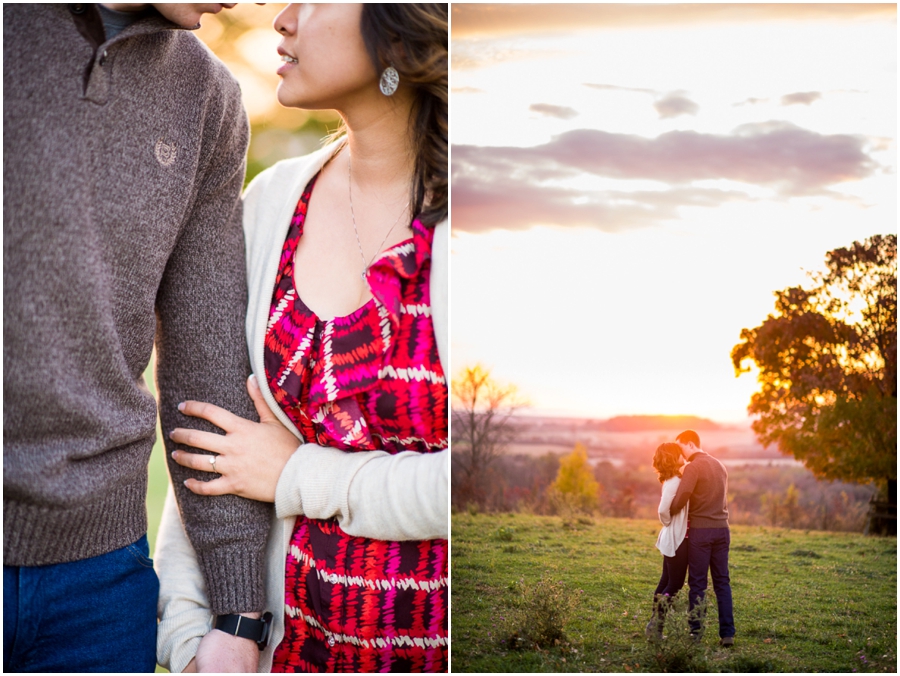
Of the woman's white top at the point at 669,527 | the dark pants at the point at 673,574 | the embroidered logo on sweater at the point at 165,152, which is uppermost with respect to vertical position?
the embroidered logo on sweater at the point at 165,152

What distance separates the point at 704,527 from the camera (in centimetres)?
178

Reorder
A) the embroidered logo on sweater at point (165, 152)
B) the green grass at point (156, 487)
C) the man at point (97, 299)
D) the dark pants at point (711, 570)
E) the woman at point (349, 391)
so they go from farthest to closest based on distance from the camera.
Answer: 1. the green grass at point (156, 487)
2. the dark pants at point (711, 570)
3. the woman at point (349, 391)
4. the embroidered logo on sweater at point (165, 152)
5. the man at point (97, 299)

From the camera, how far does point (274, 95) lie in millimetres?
1872

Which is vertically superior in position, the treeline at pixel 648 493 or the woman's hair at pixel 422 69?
the woman's hair at pixel 422 69

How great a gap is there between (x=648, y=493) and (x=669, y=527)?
0.09m

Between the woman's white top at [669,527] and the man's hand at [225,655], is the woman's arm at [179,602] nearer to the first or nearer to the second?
the man's hand at [225,655]

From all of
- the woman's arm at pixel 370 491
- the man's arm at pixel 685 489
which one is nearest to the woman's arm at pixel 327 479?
the woman's arm at pixel 370 491

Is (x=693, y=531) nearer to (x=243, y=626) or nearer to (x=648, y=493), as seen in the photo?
(x=648, y=493)

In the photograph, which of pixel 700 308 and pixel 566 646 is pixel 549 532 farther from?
pixel 700 308

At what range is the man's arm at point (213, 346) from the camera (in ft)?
5.09

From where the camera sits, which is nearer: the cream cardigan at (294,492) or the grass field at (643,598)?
the cream cardigan at (294,492)

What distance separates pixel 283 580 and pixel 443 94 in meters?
1.11

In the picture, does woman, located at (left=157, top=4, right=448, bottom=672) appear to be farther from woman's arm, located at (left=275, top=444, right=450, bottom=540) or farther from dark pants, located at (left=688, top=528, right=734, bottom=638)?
dark pants, located at (left=688, top=528, right=734, bottom=638)

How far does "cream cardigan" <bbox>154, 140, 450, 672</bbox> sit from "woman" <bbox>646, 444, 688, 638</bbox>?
1.76ft
